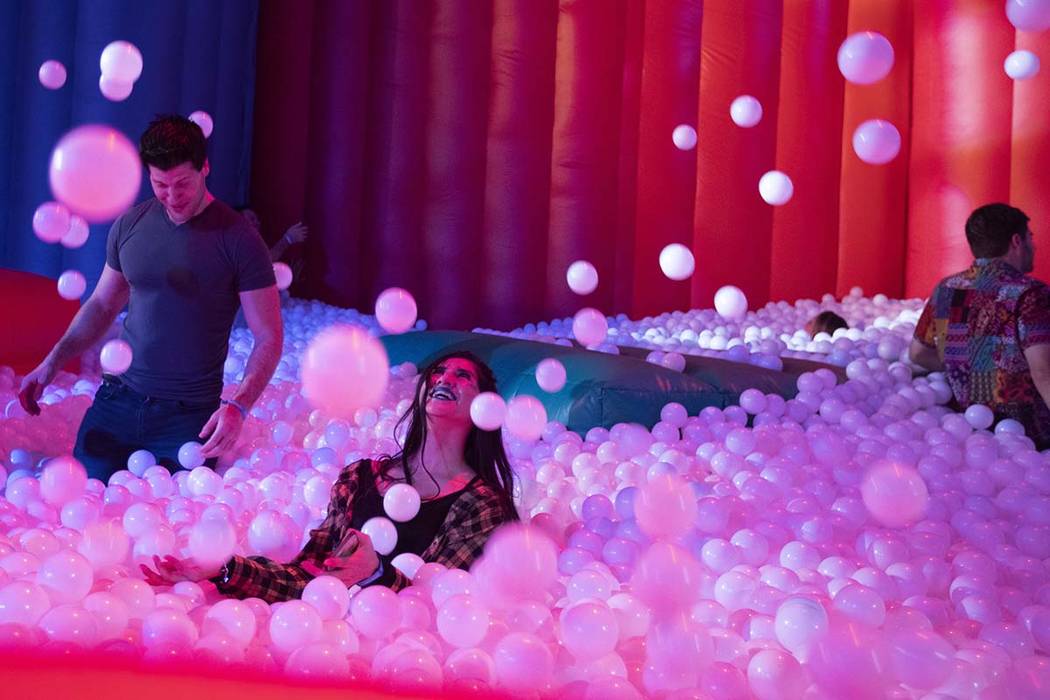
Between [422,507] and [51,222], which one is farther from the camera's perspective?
[51,222]

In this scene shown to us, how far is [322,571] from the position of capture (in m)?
1.50

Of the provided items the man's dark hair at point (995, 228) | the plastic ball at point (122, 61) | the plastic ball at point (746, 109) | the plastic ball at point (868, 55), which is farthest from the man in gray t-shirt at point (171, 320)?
the plastic ball at point (746, 109)

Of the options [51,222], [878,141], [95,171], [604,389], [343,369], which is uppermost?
[878,141]

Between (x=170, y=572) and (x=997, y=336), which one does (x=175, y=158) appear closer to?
(x=170, y=572)

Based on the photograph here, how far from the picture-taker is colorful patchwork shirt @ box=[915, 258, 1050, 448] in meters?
2.43

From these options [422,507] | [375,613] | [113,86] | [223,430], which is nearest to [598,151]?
[113,86]

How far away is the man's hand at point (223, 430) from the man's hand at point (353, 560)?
0.51m

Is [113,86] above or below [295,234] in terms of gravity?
above

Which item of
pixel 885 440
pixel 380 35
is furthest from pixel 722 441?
pixel 380 35

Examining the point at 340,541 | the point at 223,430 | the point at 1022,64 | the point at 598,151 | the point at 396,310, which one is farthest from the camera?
the point at 598,151

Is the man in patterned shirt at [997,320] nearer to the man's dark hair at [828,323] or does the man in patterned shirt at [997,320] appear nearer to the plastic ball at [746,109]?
the man's dark hair at [828,323]

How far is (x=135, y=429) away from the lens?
2.12 metres

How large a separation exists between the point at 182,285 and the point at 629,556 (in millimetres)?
1023

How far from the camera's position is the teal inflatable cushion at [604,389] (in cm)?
251
